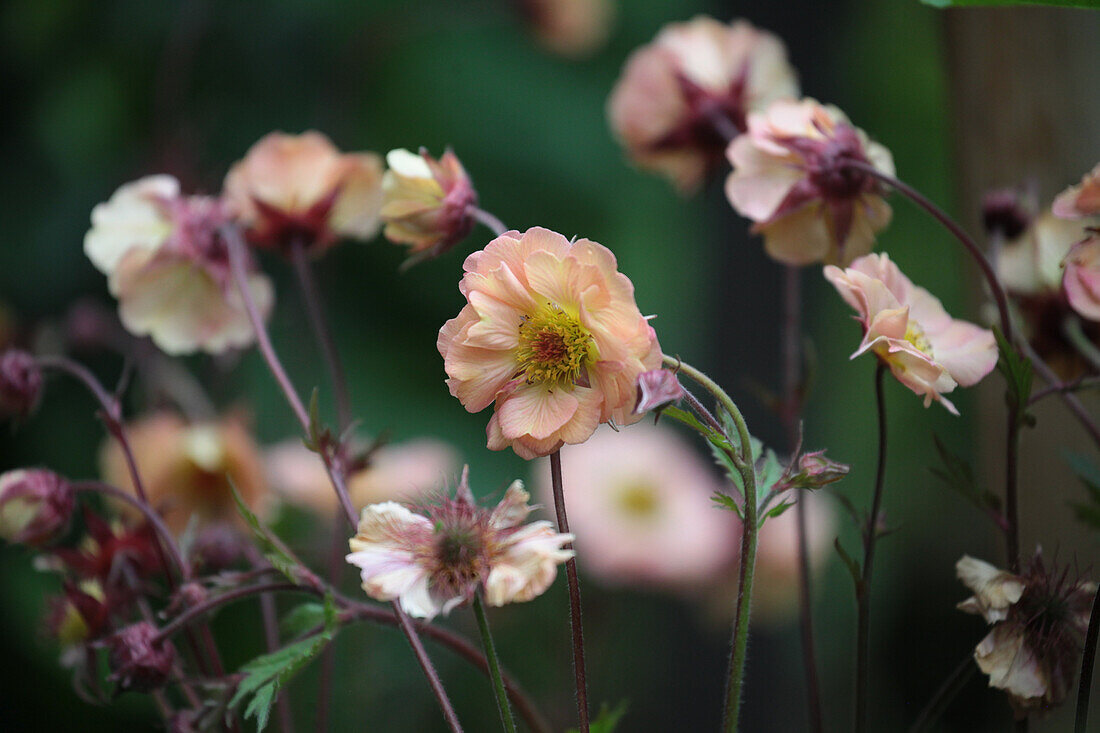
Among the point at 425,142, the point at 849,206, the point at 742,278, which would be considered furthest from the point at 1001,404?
the point at 425,142

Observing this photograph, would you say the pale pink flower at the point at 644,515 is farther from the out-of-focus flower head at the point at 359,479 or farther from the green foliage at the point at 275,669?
the green foliage at the point at 275,669

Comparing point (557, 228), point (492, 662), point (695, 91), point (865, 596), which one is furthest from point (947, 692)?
point (557, 228)

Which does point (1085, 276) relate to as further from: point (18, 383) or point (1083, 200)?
point (18, 383)

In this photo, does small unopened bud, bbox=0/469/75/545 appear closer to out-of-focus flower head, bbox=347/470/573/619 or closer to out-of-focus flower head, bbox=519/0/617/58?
out-of-focus flower head, bbox=347/470/573/619

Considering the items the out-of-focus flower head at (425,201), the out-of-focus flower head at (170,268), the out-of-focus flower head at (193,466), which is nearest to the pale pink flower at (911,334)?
the out-of-focus flower head at (425,201)

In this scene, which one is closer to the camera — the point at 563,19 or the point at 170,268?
the point at 170,268
